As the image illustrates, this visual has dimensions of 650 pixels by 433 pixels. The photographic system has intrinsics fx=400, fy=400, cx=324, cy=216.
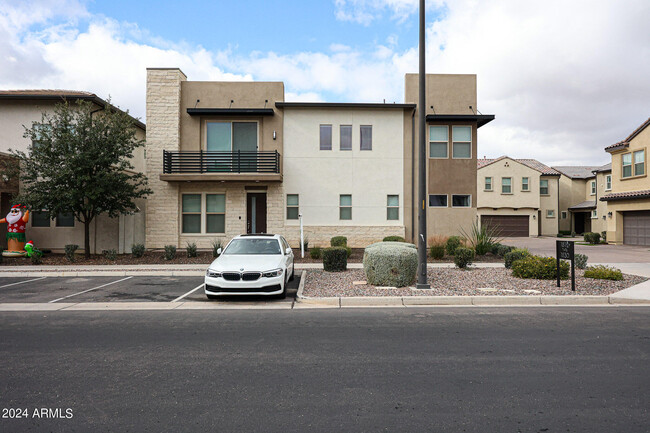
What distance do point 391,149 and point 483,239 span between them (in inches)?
245

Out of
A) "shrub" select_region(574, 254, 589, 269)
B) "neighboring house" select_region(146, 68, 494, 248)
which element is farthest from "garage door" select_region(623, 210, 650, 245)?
"shrub" select_region(574, 254, 589, 269)

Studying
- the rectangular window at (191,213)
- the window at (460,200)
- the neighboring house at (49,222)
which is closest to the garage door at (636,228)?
the window at (460,200)

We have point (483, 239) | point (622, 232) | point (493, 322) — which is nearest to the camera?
point (493, 322)

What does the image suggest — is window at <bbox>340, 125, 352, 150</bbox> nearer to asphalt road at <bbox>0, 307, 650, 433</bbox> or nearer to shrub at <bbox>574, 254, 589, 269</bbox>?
shrub at <bbox>574, 254, 589, 269</bbox>

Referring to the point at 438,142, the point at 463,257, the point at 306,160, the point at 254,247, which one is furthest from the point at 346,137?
the point at 254,247

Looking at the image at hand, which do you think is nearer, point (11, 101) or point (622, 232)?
point (11, 101)

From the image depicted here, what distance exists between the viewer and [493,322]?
7.19 meters

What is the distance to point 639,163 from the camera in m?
26.2

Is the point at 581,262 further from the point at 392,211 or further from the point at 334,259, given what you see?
the point at 392,211

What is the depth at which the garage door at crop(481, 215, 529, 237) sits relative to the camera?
38625 millimetres

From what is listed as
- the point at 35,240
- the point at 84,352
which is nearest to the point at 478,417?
the point at 84,352

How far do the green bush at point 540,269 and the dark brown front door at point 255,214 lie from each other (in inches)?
467

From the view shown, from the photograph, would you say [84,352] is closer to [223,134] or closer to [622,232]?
[223,134]

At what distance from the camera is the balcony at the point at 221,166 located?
719 inches
